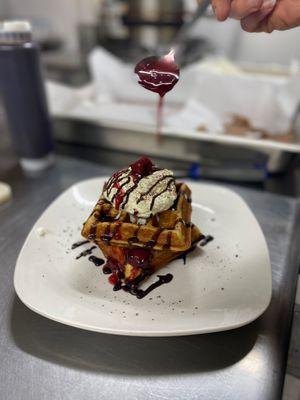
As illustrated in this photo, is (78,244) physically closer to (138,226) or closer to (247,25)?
(138,226)

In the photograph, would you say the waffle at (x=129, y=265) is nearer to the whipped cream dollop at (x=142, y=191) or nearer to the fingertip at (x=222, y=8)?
the whipped cream dollop at (x=142, y=191)

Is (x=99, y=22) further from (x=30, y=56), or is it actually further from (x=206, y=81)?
(x=30, y=56)

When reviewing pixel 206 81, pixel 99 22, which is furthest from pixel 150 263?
pixel 99 22

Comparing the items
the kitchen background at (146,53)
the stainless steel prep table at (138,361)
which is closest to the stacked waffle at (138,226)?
the stainless steel prep table at (138,361)

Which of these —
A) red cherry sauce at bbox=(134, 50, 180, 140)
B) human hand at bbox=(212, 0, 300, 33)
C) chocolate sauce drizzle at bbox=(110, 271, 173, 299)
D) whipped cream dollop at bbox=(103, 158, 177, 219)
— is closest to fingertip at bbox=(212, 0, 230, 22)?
human hand at bbox=(212, 0, 300, 33)

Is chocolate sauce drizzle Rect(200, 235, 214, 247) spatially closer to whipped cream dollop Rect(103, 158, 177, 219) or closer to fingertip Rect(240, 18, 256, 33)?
whipped cream dollop Rect(103, 158, 177, 219)

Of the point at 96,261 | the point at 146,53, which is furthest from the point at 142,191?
the point at 146,53
